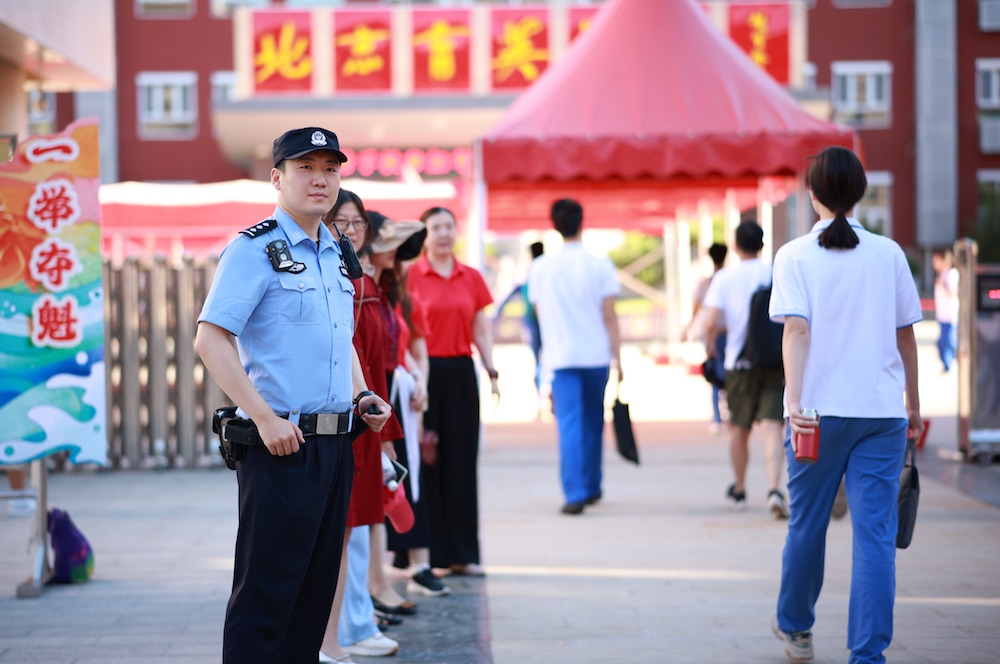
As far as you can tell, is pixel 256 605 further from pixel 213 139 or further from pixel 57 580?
pixel 213 139

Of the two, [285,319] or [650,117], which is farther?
[650,117]

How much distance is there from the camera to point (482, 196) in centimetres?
1059

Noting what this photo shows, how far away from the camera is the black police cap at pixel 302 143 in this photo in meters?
3.68

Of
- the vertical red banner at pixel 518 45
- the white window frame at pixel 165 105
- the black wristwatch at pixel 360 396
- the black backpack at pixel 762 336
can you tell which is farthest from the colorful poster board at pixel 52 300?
the white window frame at pixel 165 105

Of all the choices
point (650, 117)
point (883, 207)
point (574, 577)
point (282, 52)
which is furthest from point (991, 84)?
point (574, 577)

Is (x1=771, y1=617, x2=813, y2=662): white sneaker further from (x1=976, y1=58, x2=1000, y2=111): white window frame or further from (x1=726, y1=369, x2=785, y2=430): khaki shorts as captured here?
(x1=976, y1=58, x2=1000, y2=111): white window frame

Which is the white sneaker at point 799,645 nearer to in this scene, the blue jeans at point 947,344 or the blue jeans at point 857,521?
the blue jeans at point 857,521

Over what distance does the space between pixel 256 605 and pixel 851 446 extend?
211 centimetres

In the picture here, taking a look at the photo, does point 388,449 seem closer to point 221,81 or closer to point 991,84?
point 221,81

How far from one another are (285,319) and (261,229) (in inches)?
10.6

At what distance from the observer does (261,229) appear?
12.1 ft

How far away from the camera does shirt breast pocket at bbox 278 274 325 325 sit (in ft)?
12.0

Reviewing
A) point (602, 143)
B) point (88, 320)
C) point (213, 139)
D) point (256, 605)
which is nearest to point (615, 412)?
point (602, 143)

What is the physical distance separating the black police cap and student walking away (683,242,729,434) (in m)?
5.35
